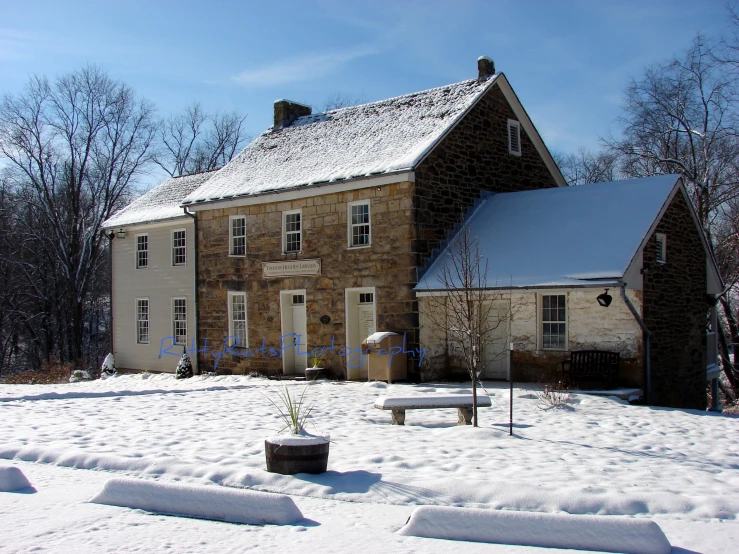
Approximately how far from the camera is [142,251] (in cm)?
2692

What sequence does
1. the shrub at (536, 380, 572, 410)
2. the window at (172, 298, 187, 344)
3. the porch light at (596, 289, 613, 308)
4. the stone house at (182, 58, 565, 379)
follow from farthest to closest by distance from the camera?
1. the window at (172, 298, 187, 344)
2. the stone house at (182, 58, 565, 379)
3. the porch light at (596, 289, 613, 308)
4. the shrub at (536, 380, 572, 410)

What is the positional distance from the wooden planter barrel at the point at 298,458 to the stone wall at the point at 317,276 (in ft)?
34.1

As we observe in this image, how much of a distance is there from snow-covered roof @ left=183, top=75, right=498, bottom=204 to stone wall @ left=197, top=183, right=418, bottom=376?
2.00 ft

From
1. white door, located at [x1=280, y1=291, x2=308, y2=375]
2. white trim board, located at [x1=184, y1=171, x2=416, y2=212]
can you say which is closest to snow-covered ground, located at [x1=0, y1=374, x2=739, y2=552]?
white trim board, located at [x1=184, y1=171, x2=416, y2=212]

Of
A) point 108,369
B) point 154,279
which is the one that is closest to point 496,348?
point 154,279

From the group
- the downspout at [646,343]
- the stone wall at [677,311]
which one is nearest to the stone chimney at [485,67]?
the stone wall at [677,311]

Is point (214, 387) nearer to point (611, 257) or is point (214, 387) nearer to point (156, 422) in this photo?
point (156, 422)

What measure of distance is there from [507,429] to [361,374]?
8490 mm

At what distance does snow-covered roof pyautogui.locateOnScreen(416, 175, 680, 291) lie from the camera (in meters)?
16.3

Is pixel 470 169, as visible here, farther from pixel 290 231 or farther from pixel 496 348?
pixel 290 231

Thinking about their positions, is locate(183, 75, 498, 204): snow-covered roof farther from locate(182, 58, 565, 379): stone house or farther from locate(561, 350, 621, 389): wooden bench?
locate(561, 350, 621, 389): wooden bench

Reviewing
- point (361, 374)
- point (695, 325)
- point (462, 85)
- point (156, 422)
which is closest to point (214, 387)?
point (361, 374)

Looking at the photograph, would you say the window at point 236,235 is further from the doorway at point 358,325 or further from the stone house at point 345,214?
the doorway at point 358,325

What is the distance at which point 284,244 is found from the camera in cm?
2125
